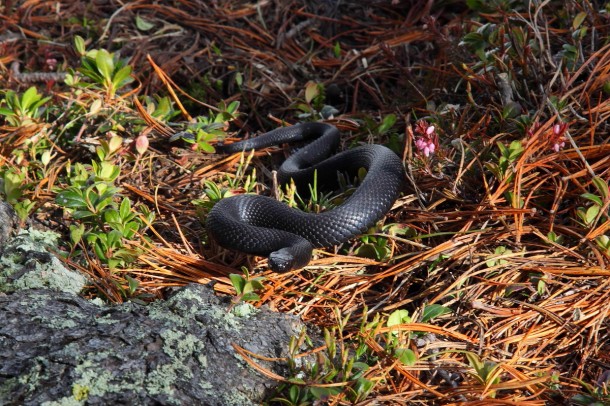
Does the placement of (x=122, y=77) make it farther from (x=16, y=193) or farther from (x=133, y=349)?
(x=133, y=349)

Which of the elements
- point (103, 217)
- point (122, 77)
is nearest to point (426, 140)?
point (103, 217)

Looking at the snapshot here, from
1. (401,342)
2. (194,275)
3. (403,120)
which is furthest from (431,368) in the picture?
(403,120)

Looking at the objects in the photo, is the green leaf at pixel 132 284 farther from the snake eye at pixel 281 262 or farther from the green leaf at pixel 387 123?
the green leaf at pixel 387 123

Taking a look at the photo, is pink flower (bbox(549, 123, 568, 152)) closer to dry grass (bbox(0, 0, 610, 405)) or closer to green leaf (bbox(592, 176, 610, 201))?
dry grass (bbox(0, 0, 610, 405))

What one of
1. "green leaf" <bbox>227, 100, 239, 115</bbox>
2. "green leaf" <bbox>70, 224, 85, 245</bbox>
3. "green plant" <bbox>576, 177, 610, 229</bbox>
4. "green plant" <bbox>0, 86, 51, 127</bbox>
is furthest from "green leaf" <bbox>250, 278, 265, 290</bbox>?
"green plant" <bbox>0, 86, 51, 127</bbox>

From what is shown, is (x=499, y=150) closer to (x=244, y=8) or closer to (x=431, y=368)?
(x=431, y=368)

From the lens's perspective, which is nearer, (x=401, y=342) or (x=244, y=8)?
(x=401, y=342)
